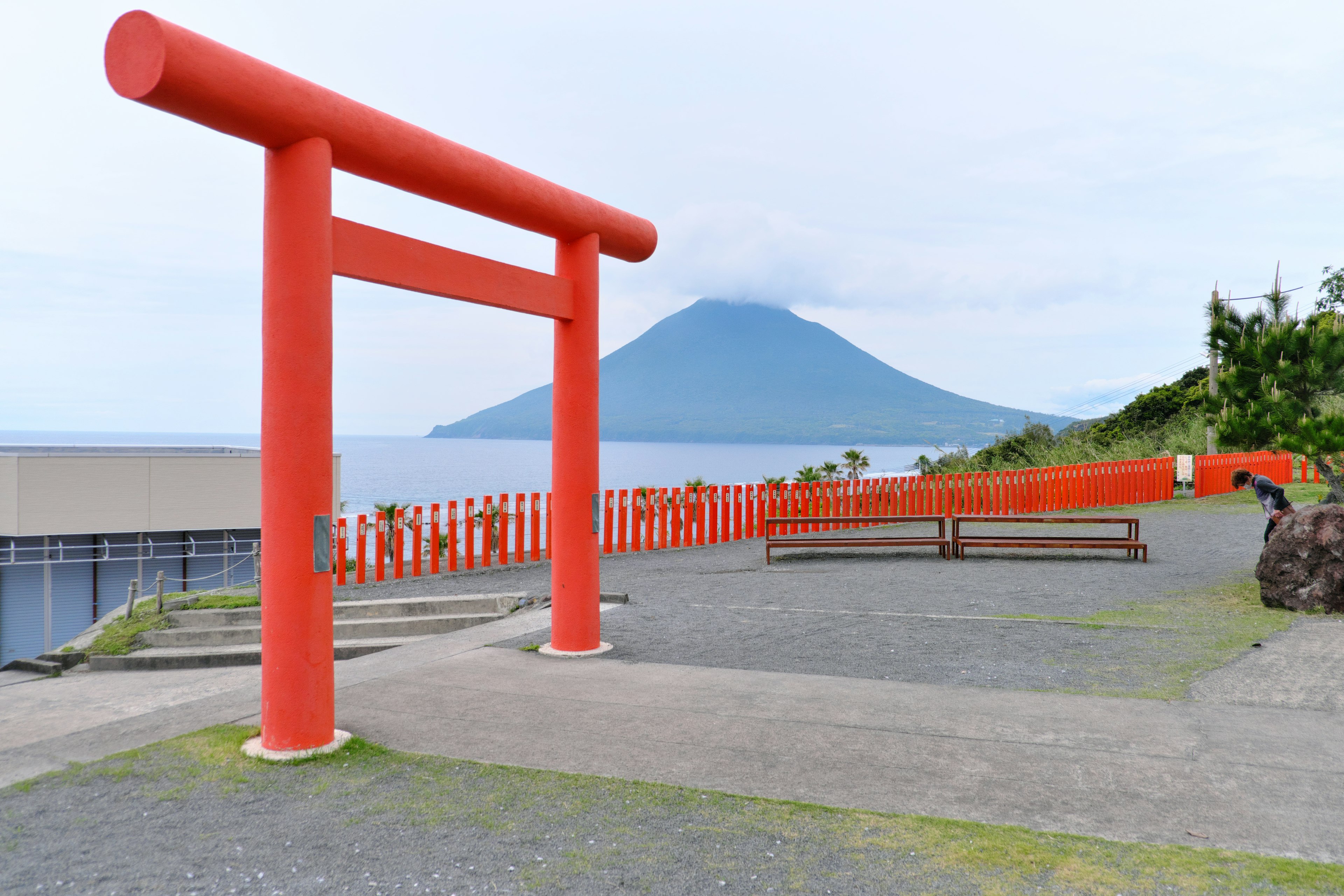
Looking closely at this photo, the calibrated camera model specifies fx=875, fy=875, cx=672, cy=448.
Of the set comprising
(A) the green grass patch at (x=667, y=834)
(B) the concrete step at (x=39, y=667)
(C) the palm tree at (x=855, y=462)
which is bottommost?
(B) the concrete step at (x=39, y=667)

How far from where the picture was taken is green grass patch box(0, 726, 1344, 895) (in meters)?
3.09

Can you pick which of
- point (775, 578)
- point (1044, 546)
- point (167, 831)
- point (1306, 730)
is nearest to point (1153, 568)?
point (1044, 546)

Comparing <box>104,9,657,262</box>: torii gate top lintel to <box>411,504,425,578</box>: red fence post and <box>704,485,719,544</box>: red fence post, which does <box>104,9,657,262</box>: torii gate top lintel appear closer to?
<box>411,504,425,578</box>: red fence post

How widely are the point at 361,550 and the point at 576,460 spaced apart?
632 centimetres

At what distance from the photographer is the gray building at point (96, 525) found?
2223cm

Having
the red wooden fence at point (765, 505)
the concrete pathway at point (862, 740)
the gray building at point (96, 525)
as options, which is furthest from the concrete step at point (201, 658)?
the gray building at point (96, 525)

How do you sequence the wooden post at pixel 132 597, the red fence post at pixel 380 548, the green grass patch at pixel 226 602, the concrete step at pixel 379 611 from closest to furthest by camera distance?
the concrete step at pixel 379 611 → the green grass patch at pixel 226 602 → the wooden post at pixel 132 597 → the red fence post at pixel 380 548

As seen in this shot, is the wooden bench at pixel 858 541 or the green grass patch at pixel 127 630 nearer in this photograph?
the green grass patch at pixel 127 630

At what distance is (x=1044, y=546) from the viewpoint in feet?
42.8

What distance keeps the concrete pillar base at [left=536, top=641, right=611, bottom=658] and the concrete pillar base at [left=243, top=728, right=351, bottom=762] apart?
7.69ft

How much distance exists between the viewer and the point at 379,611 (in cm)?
979

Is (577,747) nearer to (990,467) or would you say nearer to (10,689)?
(10,689)

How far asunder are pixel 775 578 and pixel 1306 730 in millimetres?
7041

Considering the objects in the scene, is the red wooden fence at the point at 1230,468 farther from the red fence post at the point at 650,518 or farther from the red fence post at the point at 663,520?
the red fence post at the point at 650,518
